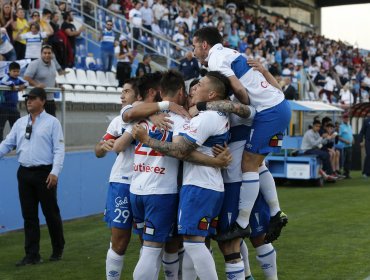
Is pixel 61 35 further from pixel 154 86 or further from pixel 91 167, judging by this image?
pixel 154 86

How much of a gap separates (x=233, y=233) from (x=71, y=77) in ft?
37.5

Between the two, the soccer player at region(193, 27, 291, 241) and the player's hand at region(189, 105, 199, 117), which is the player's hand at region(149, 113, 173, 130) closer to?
the player's hand at region(189, 105, 199, 117)

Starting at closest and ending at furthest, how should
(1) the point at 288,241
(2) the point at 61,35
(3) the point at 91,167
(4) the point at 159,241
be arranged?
1. (4) the point at 159,241
2. (1) the point at 288,241
3. (3) the point at 91,167
4. (2) the point at 61,35

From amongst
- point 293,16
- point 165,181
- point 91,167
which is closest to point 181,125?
point 165,181

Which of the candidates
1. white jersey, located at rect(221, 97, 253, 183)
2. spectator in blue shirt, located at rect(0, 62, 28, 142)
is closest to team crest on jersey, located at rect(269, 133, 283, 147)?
white jersey, located at rect(221, 97, 253, 183)

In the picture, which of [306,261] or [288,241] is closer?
[306,261]

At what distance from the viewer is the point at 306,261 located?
26.5ft

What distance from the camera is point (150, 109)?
18.6 ft

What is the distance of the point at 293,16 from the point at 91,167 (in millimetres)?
38775

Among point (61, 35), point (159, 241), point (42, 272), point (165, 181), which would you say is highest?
point (61, 35)

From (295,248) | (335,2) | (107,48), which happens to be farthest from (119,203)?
(335,2)

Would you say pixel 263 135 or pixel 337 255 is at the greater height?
pixel 263 135

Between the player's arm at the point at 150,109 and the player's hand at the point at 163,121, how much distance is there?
5cm

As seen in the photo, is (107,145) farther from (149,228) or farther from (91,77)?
(91,77)
